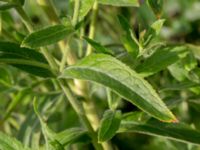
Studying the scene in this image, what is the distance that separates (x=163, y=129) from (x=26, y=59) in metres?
0.32

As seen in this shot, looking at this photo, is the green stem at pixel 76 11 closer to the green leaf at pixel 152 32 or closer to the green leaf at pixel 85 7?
the green leaf at pixel 85 7

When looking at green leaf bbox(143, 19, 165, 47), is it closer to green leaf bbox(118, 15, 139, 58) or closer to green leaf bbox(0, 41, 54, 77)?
green leaf bbox(118, 15, 139, 58)

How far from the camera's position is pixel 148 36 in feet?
3.30

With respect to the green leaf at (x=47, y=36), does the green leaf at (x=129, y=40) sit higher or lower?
lower

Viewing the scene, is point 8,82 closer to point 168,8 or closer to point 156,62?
point 156,62

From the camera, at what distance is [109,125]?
103cm

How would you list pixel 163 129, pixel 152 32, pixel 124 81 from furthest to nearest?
pixel 163 129 → pixel 152 32 → pixel 124 81

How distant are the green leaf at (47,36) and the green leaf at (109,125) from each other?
0.18 metres

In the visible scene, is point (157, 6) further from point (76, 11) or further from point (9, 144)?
point (9, 144)

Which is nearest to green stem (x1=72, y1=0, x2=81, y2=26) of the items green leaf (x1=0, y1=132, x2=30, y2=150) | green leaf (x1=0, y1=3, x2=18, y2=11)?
green leaf (x1=0, y1=3, x2=18, y2=11)

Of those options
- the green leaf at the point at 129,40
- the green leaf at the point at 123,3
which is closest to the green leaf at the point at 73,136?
the green leaf at the point at 129,40

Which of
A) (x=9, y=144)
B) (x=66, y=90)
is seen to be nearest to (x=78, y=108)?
(x=66, y=90)

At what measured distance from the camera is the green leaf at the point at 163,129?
112 cm

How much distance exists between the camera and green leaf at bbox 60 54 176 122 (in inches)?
34.3
